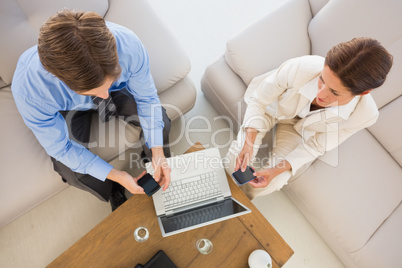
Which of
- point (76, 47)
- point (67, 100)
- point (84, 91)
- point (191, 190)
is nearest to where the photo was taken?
point (76, 47)

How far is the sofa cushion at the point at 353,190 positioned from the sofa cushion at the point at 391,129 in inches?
1.5

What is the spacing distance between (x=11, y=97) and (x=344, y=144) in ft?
5.99

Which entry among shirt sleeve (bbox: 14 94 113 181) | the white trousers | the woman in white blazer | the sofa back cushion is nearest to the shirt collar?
the woman in white blazer

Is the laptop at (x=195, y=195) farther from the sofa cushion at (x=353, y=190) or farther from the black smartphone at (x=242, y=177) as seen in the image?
the sofa cushion at (x=353, y=190)

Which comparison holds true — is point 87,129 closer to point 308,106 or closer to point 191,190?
point 191,190

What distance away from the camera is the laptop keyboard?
1.18 metres

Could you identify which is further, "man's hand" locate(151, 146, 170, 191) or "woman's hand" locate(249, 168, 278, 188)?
"woman's hand" locate(249, 168, 278, 188)

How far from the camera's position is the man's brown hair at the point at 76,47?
67cm

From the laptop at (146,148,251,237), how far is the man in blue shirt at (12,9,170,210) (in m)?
0.06

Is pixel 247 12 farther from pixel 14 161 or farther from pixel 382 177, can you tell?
pixel 14 161

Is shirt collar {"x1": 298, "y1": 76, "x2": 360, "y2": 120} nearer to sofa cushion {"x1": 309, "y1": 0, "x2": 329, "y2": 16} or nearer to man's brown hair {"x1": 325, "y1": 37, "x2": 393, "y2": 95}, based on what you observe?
man's brown hair {"x1": 325, "y1": 37, "x2": 393, "y2": 95}

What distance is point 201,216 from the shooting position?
3.62 ft

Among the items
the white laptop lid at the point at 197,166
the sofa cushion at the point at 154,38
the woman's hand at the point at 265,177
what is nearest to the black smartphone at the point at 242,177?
the white laptop lid at the point at 197,166

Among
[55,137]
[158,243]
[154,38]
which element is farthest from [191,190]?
[154,38]
